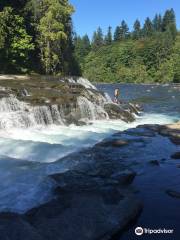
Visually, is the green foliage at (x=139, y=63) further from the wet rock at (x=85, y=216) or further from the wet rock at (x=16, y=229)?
the wet rock at (x=16, y=229)

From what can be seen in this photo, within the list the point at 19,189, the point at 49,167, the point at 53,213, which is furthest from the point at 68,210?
the point at 49,167

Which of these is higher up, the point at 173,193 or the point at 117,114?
the point at 173,193

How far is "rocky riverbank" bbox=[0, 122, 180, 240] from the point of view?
8.41 meters

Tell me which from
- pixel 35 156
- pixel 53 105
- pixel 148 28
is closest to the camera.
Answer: pixel 35 156

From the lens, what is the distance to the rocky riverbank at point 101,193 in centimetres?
841

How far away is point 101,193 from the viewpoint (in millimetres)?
10555

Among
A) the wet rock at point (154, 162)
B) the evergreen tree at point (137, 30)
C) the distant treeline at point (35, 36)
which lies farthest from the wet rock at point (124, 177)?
the evergreen tree at point (137, 30)

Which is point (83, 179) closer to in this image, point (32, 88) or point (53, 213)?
point (53, 213)

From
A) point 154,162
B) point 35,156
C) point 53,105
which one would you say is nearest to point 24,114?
point 53,105

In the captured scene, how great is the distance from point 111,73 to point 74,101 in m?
117

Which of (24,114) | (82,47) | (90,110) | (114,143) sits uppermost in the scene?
(82,47)

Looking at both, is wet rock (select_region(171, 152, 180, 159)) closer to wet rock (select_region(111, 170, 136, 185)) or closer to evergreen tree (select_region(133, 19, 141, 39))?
wet rock (select_region(111, 170, 136, 185))

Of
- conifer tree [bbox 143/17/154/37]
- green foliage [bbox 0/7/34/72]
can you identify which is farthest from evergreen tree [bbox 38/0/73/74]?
conifer tree [bbox 143/17/154/37]

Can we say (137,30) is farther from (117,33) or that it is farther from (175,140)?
(175,140)
